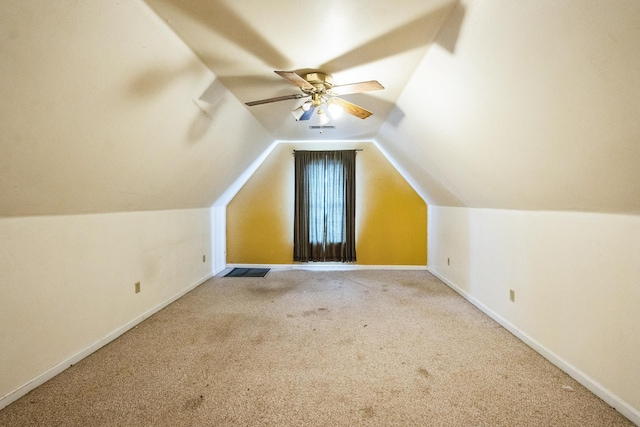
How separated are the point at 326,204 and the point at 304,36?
3.61 m

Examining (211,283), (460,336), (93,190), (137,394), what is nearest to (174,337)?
(137,394)

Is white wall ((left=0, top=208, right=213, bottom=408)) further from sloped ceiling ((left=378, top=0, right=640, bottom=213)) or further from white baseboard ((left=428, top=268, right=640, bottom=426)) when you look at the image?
white baseboard ((left=428, top=268, right=640, bottom=426))

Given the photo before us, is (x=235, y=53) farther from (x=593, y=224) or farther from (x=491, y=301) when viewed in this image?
(x=491, y=301)

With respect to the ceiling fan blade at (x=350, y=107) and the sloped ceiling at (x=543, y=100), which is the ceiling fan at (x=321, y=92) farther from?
the sloped ceiling at (x=543, y=100)

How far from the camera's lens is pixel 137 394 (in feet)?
6.23

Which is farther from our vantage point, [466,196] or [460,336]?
[466,196]

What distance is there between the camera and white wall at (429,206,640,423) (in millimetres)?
1724

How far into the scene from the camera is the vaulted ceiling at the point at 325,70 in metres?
1.28

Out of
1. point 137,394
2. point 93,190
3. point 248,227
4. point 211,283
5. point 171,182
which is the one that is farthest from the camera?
point 248,227

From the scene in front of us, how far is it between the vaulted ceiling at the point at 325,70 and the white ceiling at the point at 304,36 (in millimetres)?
11

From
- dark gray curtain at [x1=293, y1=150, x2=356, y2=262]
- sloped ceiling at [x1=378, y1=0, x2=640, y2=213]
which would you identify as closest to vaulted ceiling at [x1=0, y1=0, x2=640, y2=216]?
sloped ceiling at [x1=378, y1=0, x2=640, y2=213]

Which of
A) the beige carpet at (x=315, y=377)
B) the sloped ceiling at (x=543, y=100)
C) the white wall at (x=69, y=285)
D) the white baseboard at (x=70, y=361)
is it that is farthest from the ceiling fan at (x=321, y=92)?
the white baseboard at (x=70, y=361)

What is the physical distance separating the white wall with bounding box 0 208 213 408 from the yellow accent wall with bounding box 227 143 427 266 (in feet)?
7.04

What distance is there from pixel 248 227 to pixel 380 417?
171 inches
